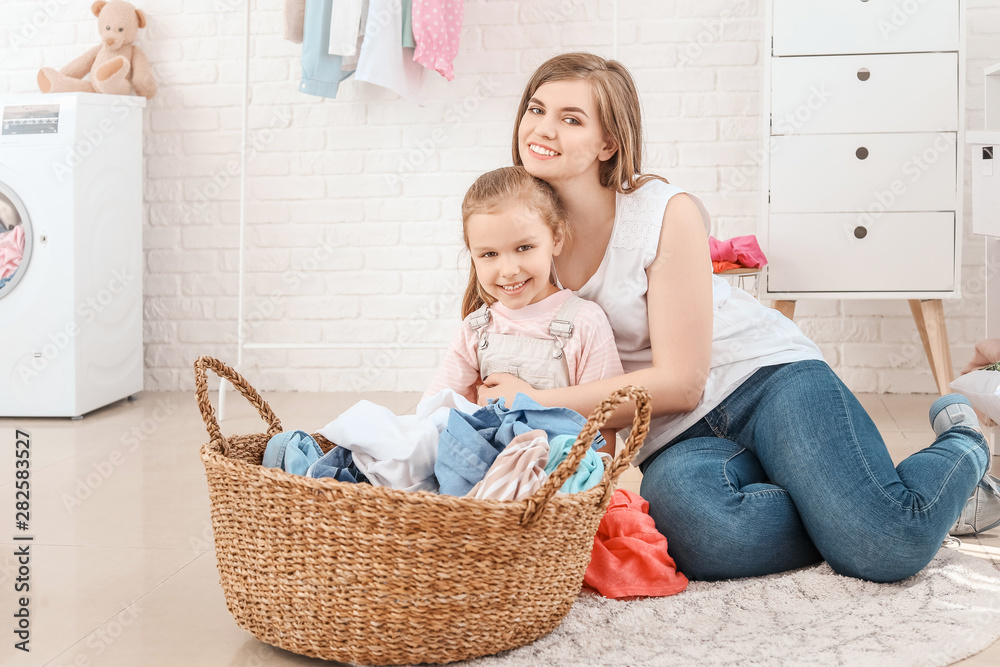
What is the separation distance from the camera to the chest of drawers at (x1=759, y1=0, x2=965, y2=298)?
90.3 inches

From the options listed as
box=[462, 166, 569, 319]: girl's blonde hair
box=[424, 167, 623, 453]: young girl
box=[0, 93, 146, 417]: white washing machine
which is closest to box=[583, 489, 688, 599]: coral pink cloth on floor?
box=[424, 167, 623, 453]: young girl

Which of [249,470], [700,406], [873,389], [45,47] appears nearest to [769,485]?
[700,406]

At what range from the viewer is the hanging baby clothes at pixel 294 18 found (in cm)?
261

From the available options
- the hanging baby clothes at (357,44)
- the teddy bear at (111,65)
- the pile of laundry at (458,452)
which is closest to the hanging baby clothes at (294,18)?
the hanging baby clothes at (357,44)

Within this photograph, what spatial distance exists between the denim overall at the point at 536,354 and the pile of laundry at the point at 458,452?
8.0 inches

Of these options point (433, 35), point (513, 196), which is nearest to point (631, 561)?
point (513, 196)

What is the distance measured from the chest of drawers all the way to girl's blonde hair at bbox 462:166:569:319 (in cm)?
117

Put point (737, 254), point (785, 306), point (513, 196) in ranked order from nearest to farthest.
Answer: point (513, 196)
point (737, 254)
point (785, 306)

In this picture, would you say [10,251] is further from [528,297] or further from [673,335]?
[673,335]

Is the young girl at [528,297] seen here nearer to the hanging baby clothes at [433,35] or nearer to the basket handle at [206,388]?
the basket handle at [206,388]

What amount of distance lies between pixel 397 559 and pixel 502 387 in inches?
18.3

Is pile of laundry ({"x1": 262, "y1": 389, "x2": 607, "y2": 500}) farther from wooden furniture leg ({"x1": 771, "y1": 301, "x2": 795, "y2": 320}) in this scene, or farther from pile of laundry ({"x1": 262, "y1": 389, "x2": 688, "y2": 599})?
wooden furniture leg ({"x1": 771, "y1": 301, "x2": 795, "y2": 320})

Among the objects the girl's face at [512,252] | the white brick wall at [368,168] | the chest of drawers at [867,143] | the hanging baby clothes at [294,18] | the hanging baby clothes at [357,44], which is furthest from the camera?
the white brick wall at [368,168]

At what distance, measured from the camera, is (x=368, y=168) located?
9.48 feet
